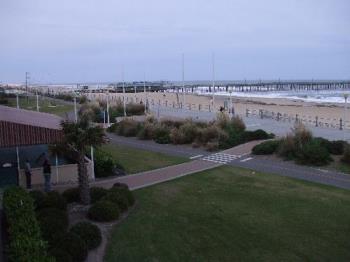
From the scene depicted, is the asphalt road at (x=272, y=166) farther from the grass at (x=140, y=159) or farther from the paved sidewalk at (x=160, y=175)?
the paved sidewalk at (x=160, y=175)

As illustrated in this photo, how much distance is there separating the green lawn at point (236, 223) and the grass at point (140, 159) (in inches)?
156

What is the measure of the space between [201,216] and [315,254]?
386 cm

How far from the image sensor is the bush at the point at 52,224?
10648 mm

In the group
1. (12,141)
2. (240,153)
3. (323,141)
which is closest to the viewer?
(12,141)

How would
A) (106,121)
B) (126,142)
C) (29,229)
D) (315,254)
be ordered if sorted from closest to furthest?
(29,229) < (315,254) < (126,142) < (106,121)

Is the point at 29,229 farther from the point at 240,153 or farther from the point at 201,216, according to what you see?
the point at 240,153

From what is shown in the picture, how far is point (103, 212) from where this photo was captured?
13312 millimetres

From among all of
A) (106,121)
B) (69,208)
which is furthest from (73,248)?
(106,121)

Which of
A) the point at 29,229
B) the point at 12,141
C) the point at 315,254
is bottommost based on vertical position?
the point at 315,254

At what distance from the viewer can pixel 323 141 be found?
74.8 ft

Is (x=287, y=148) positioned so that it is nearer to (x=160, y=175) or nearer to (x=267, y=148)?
(x=267, y=148)

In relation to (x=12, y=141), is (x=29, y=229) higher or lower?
lower

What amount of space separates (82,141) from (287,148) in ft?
38.5

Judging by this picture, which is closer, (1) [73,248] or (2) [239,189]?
(1) [73,248]
